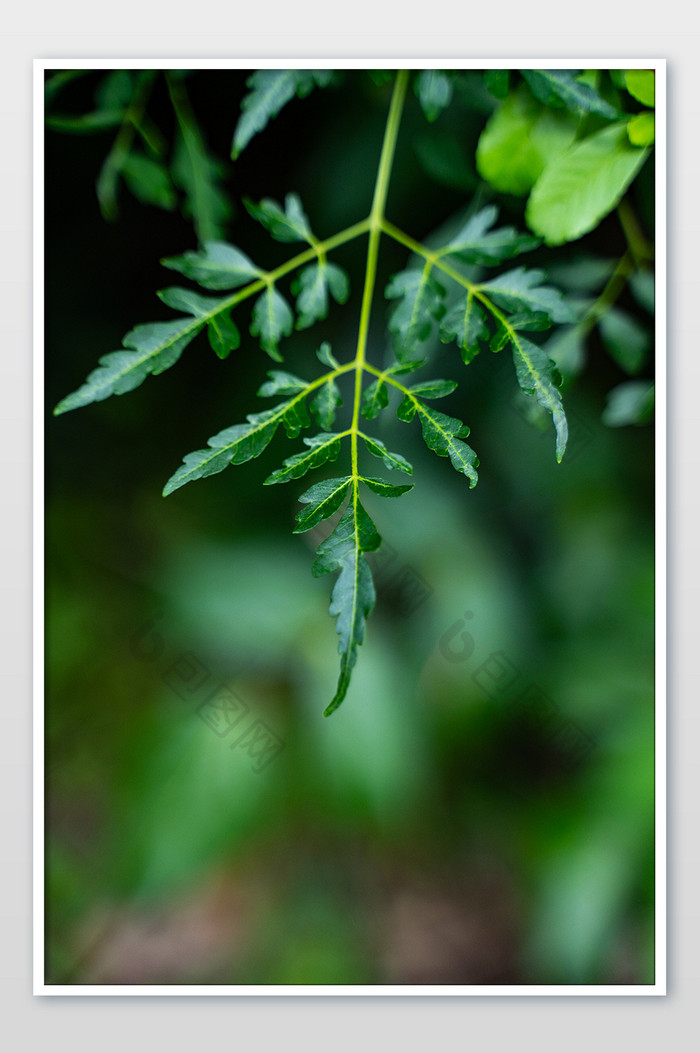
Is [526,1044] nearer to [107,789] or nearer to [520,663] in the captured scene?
[520,663]

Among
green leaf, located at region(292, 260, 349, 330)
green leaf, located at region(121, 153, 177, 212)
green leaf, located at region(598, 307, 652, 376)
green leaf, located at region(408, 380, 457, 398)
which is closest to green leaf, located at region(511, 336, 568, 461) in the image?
→ green leaf, located at region(408, 380, 457, 398)

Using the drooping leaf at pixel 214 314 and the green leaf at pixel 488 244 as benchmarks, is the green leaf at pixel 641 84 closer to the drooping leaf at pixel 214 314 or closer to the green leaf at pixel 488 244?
the green leaf at pixel 488 244

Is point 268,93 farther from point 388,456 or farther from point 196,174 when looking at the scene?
point 388,456

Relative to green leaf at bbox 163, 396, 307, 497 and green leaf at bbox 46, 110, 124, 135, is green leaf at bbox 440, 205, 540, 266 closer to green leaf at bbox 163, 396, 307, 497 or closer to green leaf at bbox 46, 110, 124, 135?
green leaf at bbox 163, 396, 307, 497

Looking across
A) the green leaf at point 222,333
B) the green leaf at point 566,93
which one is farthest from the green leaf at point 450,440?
the green leaf at point 566,93

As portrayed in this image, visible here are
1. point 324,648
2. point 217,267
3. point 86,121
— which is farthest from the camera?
point 324,648

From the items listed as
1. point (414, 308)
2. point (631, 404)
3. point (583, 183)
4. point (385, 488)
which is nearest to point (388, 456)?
point (385, 488)

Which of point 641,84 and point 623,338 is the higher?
point 641,84
